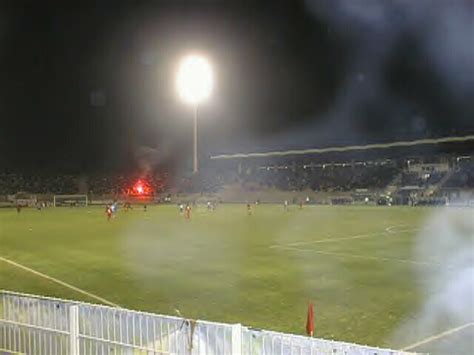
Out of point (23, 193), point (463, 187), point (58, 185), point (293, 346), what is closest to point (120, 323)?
point (293, 346)

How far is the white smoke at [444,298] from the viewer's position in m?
10.9

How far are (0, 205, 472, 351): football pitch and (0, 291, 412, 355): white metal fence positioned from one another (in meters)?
5.36

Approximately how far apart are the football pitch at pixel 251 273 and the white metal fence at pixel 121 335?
5.36 meters

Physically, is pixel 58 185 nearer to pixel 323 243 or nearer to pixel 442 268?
pixel 323 243

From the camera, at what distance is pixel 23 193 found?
257 ft

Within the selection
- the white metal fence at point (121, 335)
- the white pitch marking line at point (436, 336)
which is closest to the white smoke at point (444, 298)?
the white pitch marking line at point (436, 336)

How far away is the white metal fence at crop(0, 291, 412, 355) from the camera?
5809 millimetres

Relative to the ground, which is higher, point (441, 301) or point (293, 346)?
point (293, 346)

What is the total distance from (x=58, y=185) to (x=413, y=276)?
240 feet

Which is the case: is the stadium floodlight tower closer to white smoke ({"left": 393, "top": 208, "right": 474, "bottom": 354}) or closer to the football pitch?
the football pitch

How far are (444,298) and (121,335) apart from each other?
33.6ft

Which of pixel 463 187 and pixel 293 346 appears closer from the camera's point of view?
pixel 293 346

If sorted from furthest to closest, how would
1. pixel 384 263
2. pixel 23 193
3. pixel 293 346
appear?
pixel 23 193 < pixel 384 263 < pixel 293 346

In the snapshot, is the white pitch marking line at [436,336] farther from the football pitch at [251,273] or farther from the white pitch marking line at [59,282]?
the white pitch marking line at [59,282]
